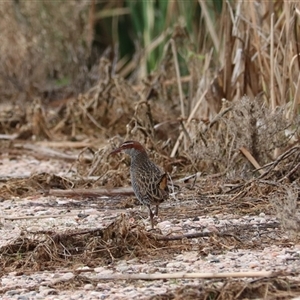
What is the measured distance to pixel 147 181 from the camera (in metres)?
5.41

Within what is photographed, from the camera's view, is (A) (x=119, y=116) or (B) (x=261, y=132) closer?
(B) (x=261, y=132)

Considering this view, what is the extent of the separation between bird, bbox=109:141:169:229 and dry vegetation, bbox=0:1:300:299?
13.5 inches

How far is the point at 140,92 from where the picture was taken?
8961 mm

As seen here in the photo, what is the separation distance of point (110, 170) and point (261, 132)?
1115mm

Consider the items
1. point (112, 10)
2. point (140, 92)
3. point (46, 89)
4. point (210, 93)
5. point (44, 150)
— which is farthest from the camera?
point (112, 10)

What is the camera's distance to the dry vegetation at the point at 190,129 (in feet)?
15.8

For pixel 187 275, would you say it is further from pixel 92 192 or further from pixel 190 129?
pixel 190 129

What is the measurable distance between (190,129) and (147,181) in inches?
78.7

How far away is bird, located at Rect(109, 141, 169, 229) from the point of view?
531cm

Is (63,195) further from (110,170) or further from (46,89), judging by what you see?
(46,89)

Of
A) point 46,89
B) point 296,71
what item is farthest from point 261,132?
point 46,89

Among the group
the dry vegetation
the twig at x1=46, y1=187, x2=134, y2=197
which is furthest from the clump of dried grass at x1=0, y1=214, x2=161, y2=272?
the twig at x1=46, y1=187, x2=134, y2=197

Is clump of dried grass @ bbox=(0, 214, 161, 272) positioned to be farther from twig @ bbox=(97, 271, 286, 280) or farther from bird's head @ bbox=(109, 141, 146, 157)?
bird's head @ bbox=(109, 141, 146, 157)

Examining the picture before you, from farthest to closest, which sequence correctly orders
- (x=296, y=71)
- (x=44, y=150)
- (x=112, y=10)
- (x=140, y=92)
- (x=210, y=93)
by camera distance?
(x=112, y=10)
(x=140, y=92)
(x=44, y=150)
(x=210, y=93)
(x=296, y=71)
